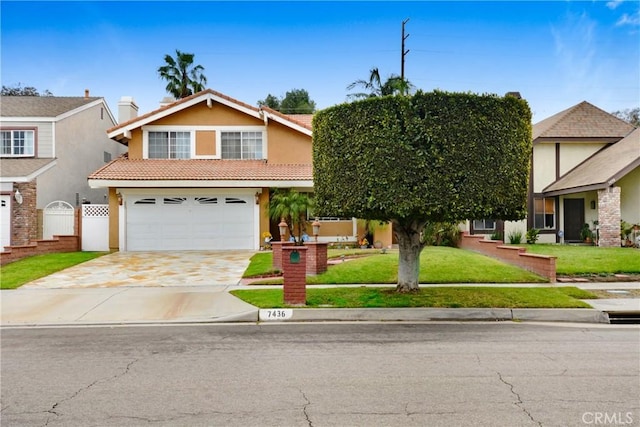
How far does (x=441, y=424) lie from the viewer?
432cm

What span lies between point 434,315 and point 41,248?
15.7 metres

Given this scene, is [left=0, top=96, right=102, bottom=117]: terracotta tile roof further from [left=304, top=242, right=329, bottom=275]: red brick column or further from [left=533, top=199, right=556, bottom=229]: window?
[left=533, top=199, right=556, bottom=229]: window

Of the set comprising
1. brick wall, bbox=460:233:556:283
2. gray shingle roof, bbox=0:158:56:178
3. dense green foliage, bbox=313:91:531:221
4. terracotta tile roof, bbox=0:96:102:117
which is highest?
terracotta tile roof, bbox=0:96:102:117

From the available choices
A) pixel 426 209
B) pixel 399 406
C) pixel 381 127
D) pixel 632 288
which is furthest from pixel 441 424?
pixel 632 288

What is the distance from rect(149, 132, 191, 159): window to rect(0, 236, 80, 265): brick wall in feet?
16.1

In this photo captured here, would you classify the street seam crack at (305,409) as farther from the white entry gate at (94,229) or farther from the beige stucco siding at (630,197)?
the beige stucco siding at (630,197)

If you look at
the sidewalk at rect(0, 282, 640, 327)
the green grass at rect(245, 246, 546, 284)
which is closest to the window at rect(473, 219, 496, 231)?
the green grass at rect(245, 246, 546, 284)

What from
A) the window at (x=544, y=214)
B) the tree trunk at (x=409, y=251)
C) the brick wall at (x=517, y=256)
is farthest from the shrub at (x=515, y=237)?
the tree trunk at (x=409, y=251)

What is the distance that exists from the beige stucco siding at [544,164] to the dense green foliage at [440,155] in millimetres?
14939

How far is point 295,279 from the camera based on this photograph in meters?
9.80

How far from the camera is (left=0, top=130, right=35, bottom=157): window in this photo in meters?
22.7

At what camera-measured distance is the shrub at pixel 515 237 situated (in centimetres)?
2156

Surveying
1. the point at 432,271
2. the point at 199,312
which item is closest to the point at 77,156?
the point at 199,312

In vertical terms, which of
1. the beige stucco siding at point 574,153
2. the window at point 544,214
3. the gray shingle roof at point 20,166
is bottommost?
the window at point 544,214
